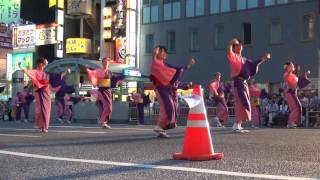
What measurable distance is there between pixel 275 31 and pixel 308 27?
268cm

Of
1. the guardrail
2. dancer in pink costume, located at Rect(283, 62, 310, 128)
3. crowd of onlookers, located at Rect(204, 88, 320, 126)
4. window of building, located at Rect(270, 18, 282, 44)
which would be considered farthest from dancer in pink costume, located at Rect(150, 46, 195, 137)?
window of building, located at Rect(270, 18, 282, 44)

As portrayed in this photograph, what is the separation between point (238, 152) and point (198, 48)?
3765 cm

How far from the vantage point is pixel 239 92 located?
1416 cm

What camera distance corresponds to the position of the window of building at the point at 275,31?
133ft

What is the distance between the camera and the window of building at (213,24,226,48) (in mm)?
44031

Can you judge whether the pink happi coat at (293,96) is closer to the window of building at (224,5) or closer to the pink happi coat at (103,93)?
the pink happi coat at (103,93)

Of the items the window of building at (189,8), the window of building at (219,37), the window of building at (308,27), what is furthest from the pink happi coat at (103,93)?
the window of building at (189,8)

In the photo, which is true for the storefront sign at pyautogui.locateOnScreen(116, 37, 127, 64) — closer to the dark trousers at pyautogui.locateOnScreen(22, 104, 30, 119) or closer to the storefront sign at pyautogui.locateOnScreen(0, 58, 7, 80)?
the storefront sign at pyautogui.locateOnScreen(0, 58, 7, 80)

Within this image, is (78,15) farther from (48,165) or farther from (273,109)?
(48,165)

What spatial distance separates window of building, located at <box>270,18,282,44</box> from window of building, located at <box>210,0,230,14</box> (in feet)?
13.3

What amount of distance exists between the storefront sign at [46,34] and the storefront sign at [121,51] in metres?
7.12

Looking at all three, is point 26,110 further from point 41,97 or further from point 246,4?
point 246,4

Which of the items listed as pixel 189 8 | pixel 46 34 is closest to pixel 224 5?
pixel 189 8

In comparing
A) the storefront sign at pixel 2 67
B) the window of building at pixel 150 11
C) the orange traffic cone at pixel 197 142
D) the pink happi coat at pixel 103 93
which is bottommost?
the orange traffic cone at pixel 197 142
